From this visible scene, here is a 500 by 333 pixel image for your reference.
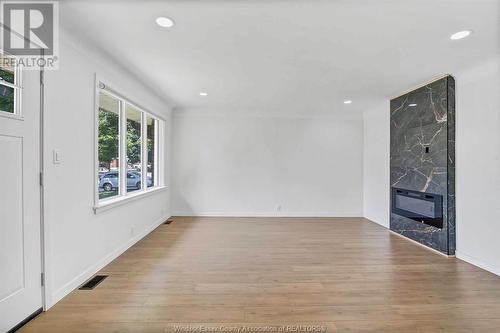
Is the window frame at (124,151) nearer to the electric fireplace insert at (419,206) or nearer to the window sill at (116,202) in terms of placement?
the window sill at (116,202)

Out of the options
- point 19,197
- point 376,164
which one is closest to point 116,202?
point 19,197

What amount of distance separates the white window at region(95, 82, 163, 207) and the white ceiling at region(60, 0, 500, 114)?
561 mm

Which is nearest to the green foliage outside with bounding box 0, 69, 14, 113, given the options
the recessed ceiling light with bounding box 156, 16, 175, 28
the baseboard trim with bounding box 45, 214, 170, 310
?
the recessed ceiling light with bounding box 156, 16, 175, 28

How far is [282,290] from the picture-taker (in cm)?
250

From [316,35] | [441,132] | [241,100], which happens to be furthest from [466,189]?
[241,100]

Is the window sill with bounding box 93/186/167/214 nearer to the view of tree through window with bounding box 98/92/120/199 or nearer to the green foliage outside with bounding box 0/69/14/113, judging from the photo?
the view of tree through window with bounding box 98/92/120/199

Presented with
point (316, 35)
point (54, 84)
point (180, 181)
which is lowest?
point (180, 181)

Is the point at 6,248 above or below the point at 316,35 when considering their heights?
below

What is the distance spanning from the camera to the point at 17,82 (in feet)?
6.21

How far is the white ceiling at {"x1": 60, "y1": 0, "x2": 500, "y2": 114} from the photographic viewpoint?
2006 mm

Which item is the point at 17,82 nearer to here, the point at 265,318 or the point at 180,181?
the point at 265,318

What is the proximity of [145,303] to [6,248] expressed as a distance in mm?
1146

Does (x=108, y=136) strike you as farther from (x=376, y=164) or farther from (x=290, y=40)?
(x=376, y=164)

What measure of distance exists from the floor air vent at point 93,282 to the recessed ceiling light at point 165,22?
267 cm
